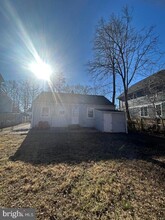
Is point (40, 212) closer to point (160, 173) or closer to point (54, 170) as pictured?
point (54, 170)

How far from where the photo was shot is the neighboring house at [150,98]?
12.7 m

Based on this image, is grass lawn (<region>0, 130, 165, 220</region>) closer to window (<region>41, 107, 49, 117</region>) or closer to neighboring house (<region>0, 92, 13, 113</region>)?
window (<region>41, 107, 49, 117</region>)

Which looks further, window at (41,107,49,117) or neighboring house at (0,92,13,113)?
neighboring house at (0,92,13,113)

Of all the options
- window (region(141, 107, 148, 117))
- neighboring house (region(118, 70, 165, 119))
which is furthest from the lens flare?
window (region(141, 107, 148, 117))

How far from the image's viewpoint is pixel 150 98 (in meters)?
13.7

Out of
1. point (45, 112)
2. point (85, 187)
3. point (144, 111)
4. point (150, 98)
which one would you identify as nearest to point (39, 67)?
point (45, 112)

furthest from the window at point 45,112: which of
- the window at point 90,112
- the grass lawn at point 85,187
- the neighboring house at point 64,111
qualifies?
the grass lawn at point 85,187

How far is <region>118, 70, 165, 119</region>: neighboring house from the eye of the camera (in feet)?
41.6

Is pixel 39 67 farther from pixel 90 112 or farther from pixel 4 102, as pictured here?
pixel 4 102

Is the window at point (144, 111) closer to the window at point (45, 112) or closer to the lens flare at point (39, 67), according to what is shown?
the window at point (45, 112)

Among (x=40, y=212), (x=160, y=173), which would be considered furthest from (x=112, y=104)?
(x=40, y=212)

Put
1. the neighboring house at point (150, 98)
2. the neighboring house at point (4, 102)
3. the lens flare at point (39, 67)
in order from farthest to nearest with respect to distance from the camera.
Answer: the neighboring house at point (4, 102) → the lens flare at point (39, 67) → the neighboring house at point (150, 98)

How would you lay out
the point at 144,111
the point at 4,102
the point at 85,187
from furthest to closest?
1. the point at 4,102
2. the point at 144,111
3. the point at 85,187

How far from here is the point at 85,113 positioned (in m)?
15.8
